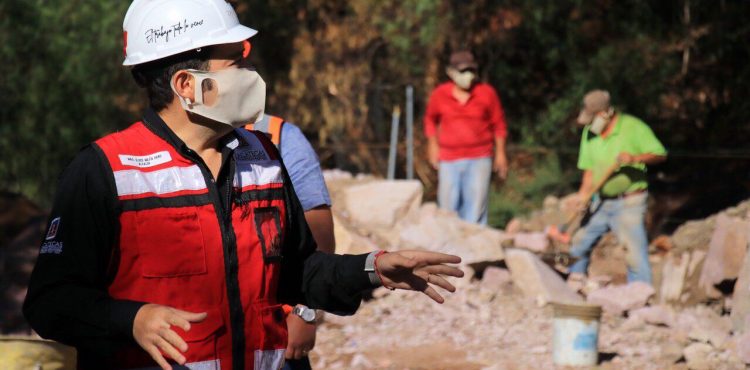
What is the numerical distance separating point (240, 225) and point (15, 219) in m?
10.3

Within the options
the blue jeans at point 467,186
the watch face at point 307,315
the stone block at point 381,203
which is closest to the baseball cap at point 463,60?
the blue jeans at point 467,186

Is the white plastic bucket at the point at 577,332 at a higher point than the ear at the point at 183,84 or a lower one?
lower

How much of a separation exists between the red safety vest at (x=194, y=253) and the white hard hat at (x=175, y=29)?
208 millimetres

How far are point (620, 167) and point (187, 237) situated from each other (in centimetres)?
739

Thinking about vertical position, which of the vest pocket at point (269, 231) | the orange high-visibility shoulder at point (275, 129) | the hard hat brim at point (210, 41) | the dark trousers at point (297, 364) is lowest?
the dark trousers at point (297, 364)

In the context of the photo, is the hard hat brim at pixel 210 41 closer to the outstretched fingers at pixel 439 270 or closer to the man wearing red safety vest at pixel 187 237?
the man wearing red safety vest at pixel 187 237

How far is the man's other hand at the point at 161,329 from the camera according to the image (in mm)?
2521

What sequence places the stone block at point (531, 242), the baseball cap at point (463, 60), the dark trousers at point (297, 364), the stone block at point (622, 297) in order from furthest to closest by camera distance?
the stone block at point (531, 242), the baseball cap at point (463, 60), the stone block at point (622, 297), the dark trousers at point (297, 364)

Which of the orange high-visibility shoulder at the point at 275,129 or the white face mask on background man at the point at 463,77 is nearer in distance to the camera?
the orange high-visibility shoulder at the point at 275,129

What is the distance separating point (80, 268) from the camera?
272 cm

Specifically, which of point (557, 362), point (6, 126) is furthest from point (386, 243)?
point (6, 126)

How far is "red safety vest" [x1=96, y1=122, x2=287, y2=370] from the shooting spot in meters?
2.79

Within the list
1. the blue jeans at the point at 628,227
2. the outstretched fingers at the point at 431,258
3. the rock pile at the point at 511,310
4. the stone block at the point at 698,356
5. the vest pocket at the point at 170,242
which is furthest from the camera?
the blue jeans at the point at 628,227

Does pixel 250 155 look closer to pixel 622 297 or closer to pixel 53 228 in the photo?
pixel 53 228
